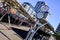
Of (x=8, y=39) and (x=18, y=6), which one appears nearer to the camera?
(x=8, y=39)

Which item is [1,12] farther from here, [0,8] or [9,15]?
[9,15]

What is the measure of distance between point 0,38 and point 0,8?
2.80 meters

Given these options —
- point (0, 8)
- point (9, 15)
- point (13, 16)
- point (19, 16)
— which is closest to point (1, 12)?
point (0, 8)

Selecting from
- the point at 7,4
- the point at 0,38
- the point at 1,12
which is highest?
the point at 7,4

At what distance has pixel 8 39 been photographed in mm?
3596

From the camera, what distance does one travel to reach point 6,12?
6504mm

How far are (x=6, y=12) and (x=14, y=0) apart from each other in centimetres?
134

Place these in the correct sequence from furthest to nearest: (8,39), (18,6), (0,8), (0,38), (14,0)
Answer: (18,6)
(14,0)
(0,8)
(8,39)
(0,38)

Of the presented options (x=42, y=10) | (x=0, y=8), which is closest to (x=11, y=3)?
(x=0, y=8)

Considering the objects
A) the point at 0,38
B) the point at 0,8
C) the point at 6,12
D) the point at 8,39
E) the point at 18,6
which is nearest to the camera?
the point at 0,38

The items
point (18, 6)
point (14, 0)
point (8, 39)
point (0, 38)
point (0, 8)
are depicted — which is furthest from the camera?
point (18, 6)

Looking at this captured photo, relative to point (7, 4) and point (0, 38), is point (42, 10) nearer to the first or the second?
point (0, 38)

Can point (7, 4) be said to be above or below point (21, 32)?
above

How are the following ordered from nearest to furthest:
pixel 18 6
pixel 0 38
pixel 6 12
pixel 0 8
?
pixel 0 38 → pixel 0 8 → pixel 6 12 → pixel 18 6
